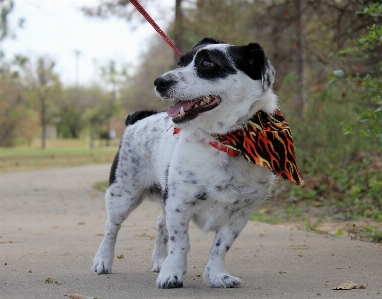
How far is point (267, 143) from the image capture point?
199 inches

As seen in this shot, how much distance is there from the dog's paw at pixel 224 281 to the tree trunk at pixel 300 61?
32.6ft

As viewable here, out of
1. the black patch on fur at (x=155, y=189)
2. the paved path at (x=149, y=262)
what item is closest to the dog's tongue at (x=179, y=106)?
the black patch on fur at (x=155, y=189)

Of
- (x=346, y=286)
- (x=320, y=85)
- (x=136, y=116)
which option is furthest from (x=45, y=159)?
(x=346, y=286)

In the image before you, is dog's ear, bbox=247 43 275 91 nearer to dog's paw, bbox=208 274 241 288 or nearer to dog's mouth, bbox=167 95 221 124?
dog's mouth, bbox=167 95 221 124

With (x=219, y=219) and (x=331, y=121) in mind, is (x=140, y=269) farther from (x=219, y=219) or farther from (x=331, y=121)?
(x=331, y=121)

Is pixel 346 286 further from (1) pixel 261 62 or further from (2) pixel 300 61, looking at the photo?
(2) pixel 300 61

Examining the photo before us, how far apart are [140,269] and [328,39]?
12.5m

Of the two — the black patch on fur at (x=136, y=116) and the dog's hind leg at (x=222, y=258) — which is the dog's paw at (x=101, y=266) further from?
the black patch on fur at (x=136, y=116)

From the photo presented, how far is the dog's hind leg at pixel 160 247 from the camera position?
5.85 m

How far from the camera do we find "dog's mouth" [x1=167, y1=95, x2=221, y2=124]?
4750 mm

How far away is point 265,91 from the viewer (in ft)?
16.3

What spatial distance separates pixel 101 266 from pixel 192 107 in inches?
71.4

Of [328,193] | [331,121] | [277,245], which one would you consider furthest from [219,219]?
[331,121]

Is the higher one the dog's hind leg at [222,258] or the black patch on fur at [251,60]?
the black patch on fur at [251,60]
